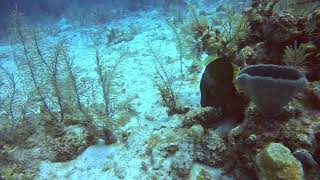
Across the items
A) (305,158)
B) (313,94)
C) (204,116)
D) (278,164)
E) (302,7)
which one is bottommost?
(204,116)

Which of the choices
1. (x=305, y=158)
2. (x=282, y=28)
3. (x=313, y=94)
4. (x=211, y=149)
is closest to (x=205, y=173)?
(x=211, y=149)

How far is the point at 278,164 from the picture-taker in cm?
324

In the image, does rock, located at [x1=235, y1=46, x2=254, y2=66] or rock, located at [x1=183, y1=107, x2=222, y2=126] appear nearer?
rock, located at [x1=235, y1=46, x2=254, y2=66]

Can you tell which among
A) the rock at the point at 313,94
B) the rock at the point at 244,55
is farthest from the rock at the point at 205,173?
the rock at the point at 244,55

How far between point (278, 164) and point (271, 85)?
0.89 metres

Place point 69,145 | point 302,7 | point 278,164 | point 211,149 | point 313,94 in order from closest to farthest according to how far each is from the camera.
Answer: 1. point 278,164
2. point 313,94
3. point 302,7
4. point 211,149
5. point 69,145

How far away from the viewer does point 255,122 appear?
3916mm

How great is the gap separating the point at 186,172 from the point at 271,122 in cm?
143

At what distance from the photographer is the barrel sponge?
3367mm

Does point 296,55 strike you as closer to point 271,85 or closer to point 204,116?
point 271,85

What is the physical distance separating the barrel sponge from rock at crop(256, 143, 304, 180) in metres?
0.54

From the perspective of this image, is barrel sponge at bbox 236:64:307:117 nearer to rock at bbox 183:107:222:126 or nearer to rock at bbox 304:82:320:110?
rock at bbox 304:82:320:110

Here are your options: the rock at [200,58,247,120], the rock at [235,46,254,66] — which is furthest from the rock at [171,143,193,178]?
the rock at [235,46,254,66]

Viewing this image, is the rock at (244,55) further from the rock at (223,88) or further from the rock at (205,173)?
the rock at (205,173)
